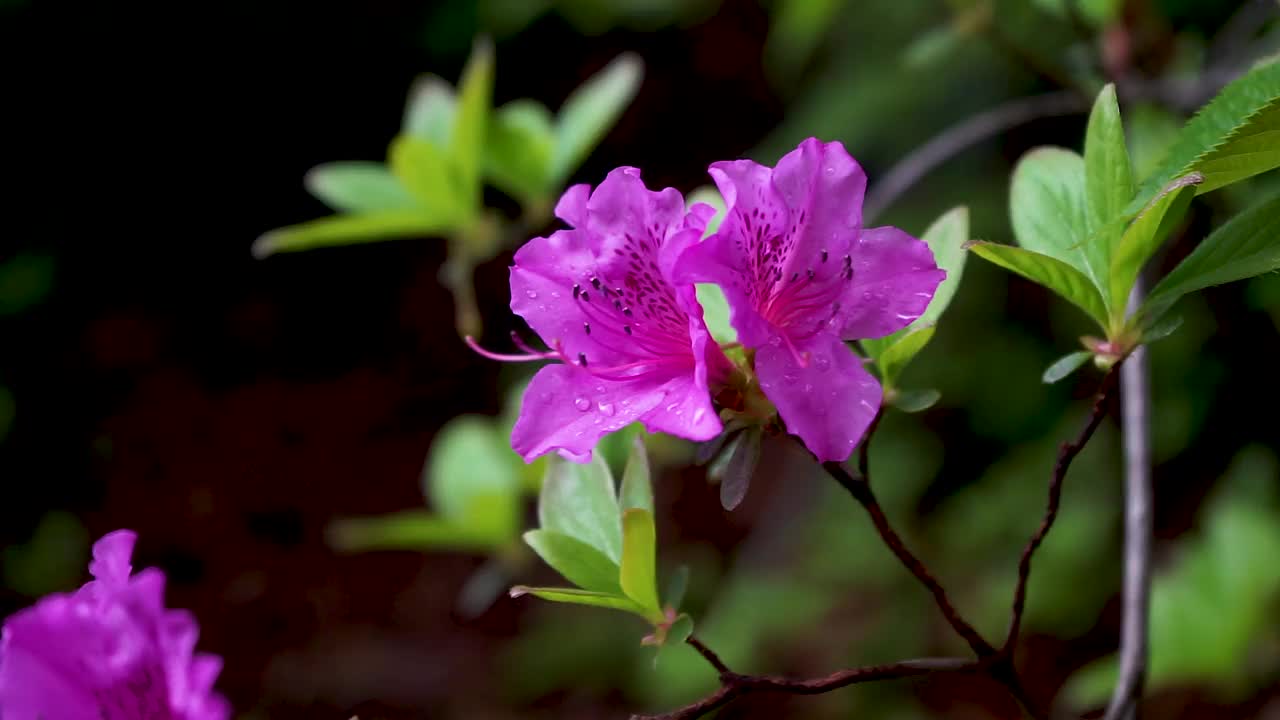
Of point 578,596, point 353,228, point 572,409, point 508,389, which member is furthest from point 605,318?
point 508,389

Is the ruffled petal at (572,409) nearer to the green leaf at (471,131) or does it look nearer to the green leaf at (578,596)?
the green leaf at (578,596)

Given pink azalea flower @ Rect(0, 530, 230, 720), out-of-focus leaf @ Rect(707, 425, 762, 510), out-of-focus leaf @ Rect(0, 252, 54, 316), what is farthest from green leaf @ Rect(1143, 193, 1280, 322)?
out-of-focus leaf @ Rect(0, 252, 54, 316)

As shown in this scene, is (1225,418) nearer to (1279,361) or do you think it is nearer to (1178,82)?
(1279,361)

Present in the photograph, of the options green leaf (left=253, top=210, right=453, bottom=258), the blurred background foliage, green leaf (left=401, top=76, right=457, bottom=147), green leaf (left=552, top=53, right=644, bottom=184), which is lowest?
the blurred background foliage

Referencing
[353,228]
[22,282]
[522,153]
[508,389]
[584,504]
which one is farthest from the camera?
[22,282]

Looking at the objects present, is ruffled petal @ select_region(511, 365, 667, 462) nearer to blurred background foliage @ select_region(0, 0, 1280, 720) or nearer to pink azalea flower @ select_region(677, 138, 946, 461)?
pink azalea flower @ select_region(677, 138, 946, 461)

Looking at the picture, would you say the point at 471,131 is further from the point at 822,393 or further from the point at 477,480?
the point at 822,393
